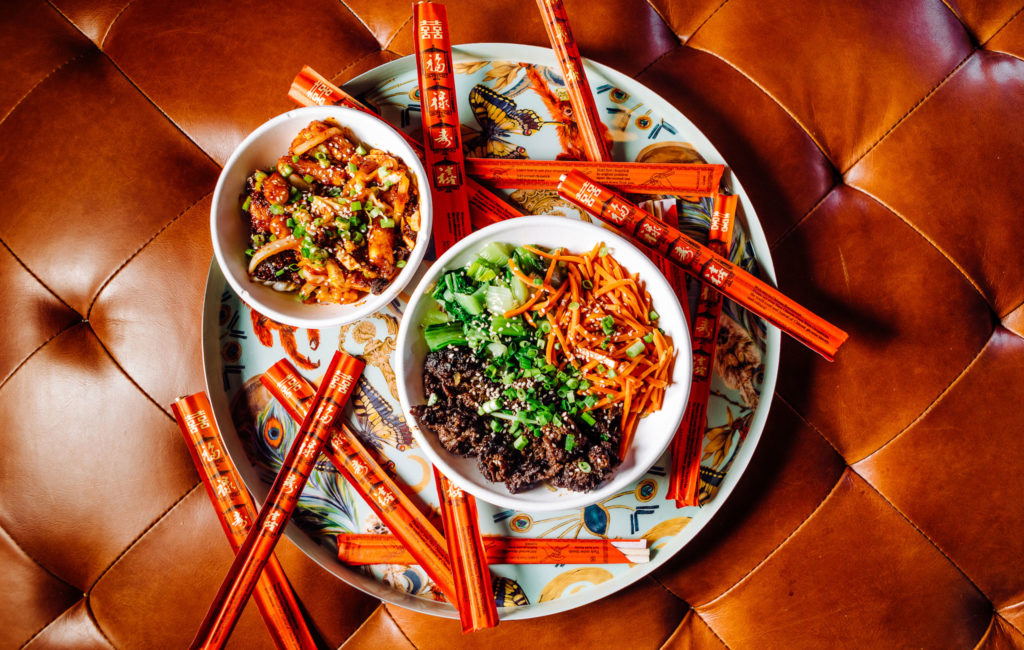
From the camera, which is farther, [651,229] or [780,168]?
[780,168]

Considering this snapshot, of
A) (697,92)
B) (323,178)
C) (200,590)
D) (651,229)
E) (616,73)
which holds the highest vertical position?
(697,92)

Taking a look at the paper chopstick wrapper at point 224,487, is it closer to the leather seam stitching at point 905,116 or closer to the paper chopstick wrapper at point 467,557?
the paper chopstick wrapper at point 467,557

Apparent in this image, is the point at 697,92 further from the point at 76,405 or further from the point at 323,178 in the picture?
the point at 76,405

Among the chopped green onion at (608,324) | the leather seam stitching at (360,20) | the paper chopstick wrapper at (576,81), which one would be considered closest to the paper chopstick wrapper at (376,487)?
the chopped green onion at (608,324)

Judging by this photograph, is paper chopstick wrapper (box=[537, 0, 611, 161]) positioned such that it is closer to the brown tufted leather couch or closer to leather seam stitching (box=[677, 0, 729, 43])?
the brown tufted leather couch

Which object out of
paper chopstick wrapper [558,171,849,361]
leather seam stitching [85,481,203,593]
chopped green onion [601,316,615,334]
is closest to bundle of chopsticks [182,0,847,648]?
paper chopstick wrapper [558,171,849,361]

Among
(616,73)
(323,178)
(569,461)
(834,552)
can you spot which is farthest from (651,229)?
(834,552)

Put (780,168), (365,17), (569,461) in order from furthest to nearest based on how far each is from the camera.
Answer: (365,17)
(780,168)
(569,461)
